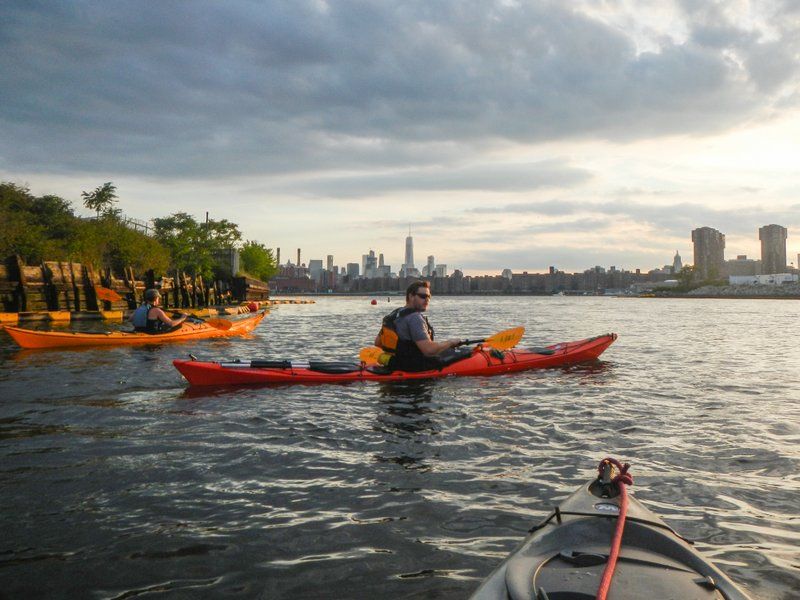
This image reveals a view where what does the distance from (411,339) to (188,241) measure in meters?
55.1

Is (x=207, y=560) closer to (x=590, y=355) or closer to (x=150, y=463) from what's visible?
(x=150, y=463)

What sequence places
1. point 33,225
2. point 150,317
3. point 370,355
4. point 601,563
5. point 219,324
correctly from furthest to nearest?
1. point 33,225
2. point 219,324
3. point 150,317
4. point 370,355
5. point 601,563

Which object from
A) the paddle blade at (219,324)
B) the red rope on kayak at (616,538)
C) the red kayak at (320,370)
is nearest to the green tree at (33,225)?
the paddle blade at (219,324)

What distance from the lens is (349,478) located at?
5.43m

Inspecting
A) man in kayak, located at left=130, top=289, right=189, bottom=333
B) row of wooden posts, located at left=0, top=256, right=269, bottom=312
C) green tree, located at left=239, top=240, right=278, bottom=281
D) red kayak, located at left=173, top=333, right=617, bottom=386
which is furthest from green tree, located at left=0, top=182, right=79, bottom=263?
green tree, located at left=239, top=240, right=278, bottom=281

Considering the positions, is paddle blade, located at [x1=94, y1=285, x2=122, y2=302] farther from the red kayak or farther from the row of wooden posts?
the red kayak

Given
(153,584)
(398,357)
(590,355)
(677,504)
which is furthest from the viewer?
(590,355)

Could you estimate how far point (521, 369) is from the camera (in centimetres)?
1238

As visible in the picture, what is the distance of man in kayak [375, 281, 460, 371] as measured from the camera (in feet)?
33.2

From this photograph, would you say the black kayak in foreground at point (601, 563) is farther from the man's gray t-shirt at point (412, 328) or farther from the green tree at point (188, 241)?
the green tree at point (188, 241)

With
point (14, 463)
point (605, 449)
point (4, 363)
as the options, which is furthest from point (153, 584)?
point (4, 363)

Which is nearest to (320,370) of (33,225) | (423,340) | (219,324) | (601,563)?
(423,340)

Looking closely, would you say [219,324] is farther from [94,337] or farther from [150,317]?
[94,337]

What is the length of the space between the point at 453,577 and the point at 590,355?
11.0 meters
